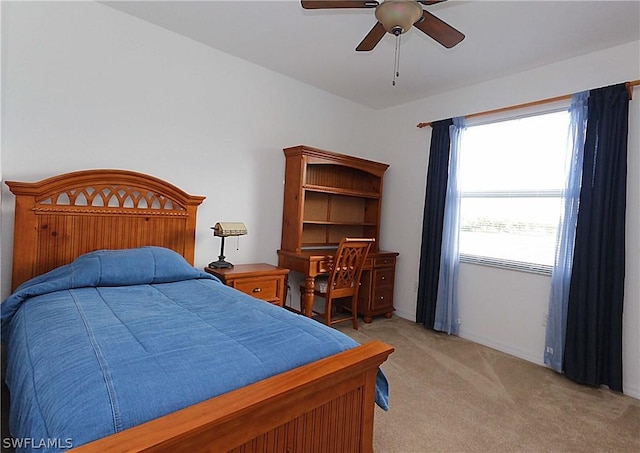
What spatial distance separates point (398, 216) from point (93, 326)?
11.4 ft

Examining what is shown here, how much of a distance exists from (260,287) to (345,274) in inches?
35.7

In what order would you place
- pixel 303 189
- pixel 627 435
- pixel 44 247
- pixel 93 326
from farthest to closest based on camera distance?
pixel 303 189
pixel 44 247
pixel 627 435
pixel 93 326

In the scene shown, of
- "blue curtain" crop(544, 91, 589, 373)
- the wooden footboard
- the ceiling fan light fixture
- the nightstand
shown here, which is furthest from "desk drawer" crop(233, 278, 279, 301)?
"blue curtain" crop(544, 91, 589, 373)

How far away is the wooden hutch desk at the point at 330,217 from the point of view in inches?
137

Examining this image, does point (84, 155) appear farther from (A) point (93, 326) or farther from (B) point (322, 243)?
(B) point (322, 243)

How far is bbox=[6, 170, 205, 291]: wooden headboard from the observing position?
221 cm

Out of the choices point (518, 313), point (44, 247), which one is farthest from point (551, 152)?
point (44, 247)

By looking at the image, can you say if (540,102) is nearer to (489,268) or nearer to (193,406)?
(489,268)

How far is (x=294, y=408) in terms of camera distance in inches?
45.4

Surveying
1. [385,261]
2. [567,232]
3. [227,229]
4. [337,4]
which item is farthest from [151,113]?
[567,232]

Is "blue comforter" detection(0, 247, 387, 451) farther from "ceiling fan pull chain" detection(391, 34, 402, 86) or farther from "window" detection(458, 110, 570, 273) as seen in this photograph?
"window" detection(458, 110, 570, 273)

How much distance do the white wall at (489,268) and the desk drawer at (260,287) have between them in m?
1.79

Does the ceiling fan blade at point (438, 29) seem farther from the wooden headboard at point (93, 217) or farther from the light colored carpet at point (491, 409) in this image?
the light colored carpet at point (491, 409)

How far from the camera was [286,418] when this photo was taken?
1.14 meters
